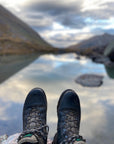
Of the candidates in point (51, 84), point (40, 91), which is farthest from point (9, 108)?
point (51, 84)

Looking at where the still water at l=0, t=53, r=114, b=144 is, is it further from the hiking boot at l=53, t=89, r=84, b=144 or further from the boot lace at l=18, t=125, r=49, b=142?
the boot lace at l=18, t=125, r=49, b=142

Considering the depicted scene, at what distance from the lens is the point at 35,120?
1807 millimetres

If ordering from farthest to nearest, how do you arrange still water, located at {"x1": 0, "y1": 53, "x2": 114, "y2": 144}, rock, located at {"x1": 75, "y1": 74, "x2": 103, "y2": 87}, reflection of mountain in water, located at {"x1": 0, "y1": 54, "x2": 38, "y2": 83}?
reflection of mountain in water, located at {"x1": 0, "y1": 54, "x2": 38, "y2": 83} < rock, located at {"x1": 75, "y1": 74, "x2": 103, "y2": 87} < still water, located at {"x1": 0, "y1": 53, "x2": 114, "y2": 144}

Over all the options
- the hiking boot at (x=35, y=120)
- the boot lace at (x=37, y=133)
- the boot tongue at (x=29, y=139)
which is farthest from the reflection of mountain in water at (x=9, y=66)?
the boot tongue at (x=29, y=139)

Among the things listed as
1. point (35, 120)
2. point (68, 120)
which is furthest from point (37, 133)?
point (68, 120)

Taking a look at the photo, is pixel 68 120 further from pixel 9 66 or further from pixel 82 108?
pixel 9 66

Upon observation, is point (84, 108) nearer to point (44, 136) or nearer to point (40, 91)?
point (40, 91)

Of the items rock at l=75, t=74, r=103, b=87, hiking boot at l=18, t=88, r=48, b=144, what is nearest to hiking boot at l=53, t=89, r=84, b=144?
hiking boot at l=18, t=88, r=48, b=144

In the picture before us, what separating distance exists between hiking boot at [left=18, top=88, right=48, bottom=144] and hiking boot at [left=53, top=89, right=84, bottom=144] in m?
0.16

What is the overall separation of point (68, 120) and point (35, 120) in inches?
13.8

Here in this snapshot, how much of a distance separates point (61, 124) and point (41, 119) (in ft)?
0.73

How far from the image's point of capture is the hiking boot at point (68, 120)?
1.56 m

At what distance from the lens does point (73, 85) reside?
4270 mm

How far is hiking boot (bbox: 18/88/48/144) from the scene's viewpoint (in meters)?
1.45
